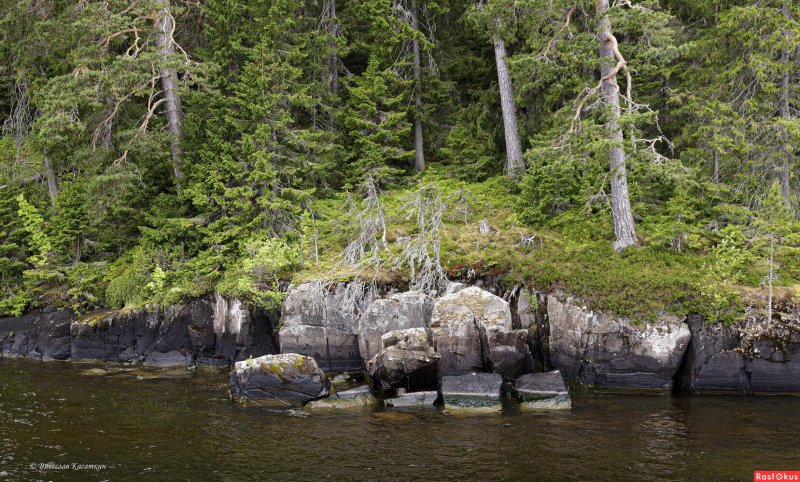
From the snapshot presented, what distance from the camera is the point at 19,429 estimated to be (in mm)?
12016

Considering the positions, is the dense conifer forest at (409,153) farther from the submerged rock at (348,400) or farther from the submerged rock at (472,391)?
the submerged rock at (348,400)

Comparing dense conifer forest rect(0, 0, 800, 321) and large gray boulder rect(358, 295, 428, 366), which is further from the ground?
dense conifer forest rect(0, 0, 800, 321)

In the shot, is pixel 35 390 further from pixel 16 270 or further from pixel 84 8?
pixel 84 8

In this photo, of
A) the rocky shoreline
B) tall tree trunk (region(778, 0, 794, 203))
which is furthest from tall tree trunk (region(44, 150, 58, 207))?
tall tree trunk (region(778, 0, 794, 203))

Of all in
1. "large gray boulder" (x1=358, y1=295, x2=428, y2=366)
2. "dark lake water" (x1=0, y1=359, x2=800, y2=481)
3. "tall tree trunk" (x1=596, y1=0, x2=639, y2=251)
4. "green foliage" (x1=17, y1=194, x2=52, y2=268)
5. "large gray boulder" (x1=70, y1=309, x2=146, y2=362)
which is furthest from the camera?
"green foliage" (x1=17, y1=194, x2=52, y2=268)

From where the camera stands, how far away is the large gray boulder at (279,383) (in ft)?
44.9

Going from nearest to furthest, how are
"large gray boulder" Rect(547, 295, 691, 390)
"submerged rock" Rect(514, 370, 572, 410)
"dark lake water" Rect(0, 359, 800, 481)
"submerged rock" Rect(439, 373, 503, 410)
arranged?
"dark lake water" Rect(0, 359, 800, 481) < "submerged rock" Rect(514, 370, 572, 410) < "submerged rock" Rect(439, 373, 503, 410) < "large gray boulder" Rect(547, 295, 691, 390)

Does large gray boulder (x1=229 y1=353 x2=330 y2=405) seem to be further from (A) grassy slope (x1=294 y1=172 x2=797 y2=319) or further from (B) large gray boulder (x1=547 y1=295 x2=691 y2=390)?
(B) large gray boulder (x1=547 y1=295 x2=691 y2=390)

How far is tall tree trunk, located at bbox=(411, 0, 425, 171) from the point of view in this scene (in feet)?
71.6

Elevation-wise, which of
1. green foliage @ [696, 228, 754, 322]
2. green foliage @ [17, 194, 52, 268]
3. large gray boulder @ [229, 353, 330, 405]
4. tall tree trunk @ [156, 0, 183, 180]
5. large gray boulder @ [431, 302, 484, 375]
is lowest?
large gray boulder @ [229, 353, 330, 405]

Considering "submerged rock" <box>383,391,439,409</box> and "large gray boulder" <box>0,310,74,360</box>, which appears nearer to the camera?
"submerged rock" <box>383,391,439,409</box>

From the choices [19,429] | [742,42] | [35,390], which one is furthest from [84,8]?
[742,42]

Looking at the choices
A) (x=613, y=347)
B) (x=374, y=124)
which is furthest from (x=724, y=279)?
(x=374, y=124)

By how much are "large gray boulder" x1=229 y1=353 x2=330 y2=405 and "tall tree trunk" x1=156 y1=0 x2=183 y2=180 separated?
336 inches
